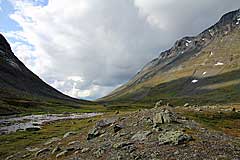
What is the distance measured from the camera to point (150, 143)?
38438 millimetres

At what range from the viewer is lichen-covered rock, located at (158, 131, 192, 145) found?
36.6m

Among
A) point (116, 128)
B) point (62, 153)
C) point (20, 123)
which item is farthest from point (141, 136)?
point (20, 123)

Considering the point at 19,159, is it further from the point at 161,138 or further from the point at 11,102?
the point at 11,102

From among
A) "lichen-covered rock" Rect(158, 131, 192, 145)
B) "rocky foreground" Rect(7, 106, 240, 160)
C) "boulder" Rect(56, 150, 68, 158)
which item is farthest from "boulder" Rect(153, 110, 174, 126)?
"boulder" Rect(56, 150, 68, 158)

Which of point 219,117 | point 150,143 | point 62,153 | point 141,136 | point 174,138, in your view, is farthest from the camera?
point 219,117

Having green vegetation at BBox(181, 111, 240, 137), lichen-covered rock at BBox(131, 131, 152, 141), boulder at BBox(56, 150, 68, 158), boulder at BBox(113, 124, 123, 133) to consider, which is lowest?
boulder at BBox(56, 150, 68, 158)

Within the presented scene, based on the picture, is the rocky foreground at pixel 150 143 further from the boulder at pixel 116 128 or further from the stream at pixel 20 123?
the stream at pixel 20 123

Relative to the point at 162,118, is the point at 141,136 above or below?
below

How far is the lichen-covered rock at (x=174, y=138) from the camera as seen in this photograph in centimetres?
3659

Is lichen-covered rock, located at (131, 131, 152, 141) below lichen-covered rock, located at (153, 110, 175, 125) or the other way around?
below

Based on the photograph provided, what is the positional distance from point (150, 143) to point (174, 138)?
2860 mm

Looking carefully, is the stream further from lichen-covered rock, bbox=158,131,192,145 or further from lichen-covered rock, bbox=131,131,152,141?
lichen-covered rock, bbox=158,131,192,145

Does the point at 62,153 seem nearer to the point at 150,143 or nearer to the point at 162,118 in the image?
the point at 150,143

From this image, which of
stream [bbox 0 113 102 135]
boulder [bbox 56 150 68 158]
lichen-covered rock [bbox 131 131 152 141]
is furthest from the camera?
stream [bbox 0 113 102 135]
